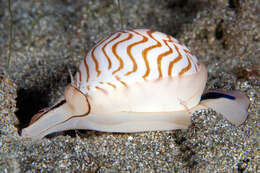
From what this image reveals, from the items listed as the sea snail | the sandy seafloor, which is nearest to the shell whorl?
the sea snail

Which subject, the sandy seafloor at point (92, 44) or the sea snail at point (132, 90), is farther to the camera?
the sea snail at point (132, 90)

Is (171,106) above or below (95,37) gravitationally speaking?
below

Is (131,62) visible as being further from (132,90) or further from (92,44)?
(92,44)

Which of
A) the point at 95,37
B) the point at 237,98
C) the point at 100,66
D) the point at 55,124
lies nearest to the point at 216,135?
the point at 237,98

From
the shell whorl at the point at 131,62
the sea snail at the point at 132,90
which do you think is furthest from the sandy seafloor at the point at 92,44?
the shell whorl at the point at 131,62

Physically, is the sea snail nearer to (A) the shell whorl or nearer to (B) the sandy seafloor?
(A) the shell whorl

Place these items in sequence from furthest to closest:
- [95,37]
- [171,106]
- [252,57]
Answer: [95,37]
[252,57]
[171,106]

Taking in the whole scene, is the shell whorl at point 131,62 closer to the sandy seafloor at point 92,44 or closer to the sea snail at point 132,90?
the sea snail at point 132,90

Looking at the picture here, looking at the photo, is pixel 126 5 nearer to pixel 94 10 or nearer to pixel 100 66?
pixel 94 10
